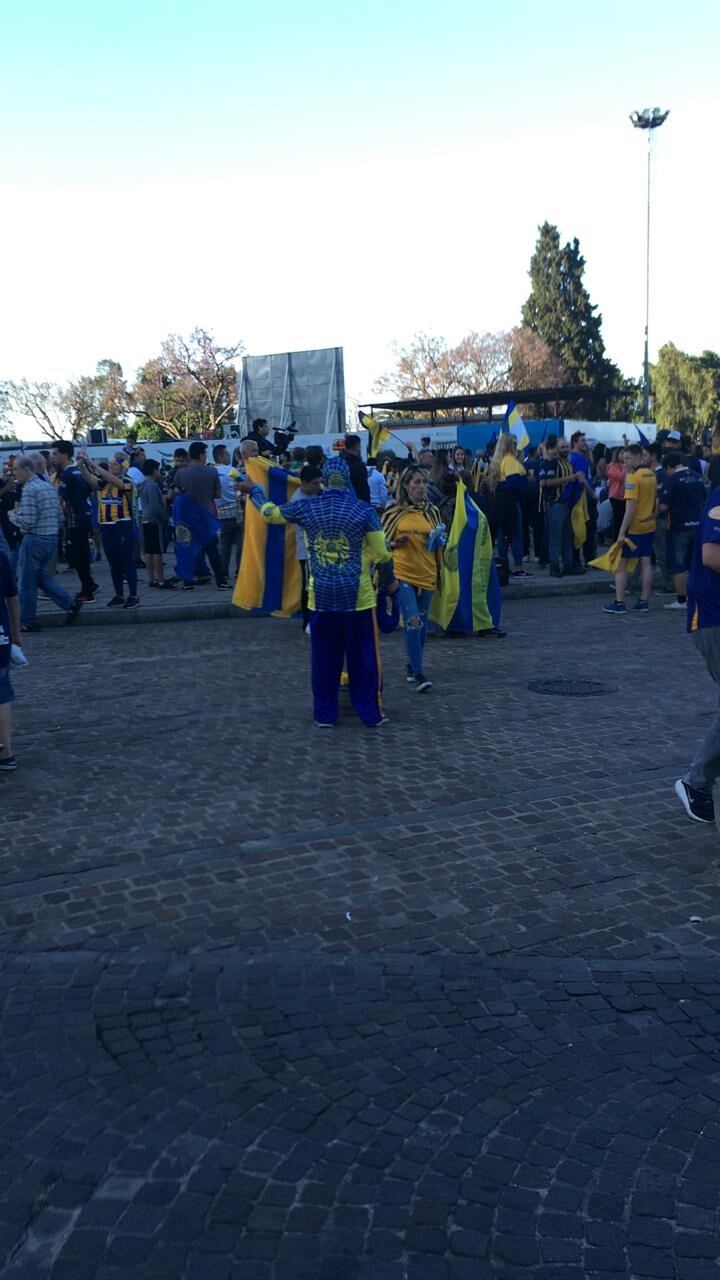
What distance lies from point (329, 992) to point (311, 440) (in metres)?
23.3

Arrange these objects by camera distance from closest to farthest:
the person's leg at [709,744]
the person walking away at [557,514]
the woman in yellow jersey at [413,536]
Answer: the person's leg at [709,744]
the woman in yellow jersey at [413,536]
the person walking away at [557,514]

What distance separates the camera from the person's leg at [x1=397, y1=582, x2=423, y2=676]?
335 inches

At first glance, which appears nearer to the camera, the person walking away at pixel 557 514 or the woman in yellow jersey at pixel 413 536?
the woman in yellow jersey at pixel 413 536

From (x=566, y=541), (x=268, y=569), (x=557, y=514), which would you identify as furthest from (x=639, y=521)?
(x=268, y=569)

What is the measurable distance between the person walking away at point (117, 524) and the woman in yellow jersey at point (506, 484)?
4784 millimetres

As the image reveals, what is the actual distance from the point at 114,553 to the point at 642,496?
650cm

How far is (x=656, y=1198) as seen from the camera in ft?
8.67

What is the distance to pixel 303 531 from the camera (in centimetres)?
1009

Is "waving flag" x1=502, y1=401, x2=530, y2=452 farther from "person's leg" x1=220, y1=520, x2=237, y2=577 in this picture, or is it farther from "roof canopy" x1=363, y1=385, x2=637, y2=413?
"roof canopy" x1=363, y1=385, x2=637, y2=413

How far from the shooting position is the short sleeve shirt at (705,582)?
4828 millimetres

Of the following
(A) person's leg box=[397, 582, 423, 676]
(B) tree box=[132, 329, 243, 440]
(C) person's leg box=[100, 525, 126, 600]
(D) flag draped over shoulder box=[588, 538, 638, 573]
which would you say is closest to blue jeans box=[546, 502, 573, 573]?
(D) flag draped over shoulder box=[588, 538, 638, 573]

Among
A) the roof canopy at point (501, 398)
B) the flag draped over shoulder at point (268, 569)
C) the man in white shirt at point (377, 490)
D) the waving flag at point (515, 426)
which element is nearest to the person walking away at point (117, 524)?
the flag draped over shoulder at point (268, 569)

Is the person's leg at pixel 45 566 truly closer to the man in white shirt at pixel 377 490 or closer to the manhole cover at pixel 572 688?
the man in white shirt at pixel 377 490

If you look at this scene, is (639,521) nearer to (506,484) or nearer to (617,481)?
(506,484)
